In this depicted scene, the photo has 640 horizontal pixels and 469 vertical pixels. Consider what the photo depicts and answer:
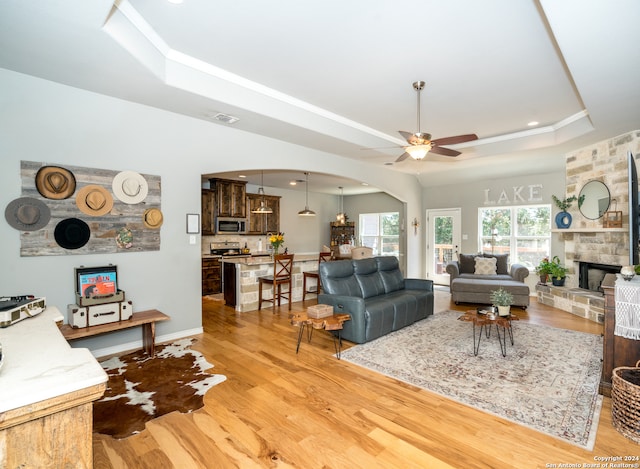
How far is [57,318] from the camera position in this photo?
6.29 feet

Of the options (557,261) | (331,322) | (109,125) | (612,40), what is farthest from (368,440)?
(557,261)

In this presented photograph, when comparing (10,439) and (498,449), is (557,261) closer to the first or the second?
(498,449)

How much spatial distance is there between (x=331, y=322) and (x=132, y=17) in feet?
11.1

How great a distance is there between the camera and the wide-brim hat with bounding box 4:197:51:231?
3107 millimetres

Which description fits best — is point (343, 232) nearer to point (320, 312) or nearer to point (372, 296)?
point (372, 296)

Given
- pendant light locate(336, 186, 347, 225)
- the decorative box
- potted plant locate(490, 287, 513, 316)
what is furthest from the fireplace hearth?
pendant light locate(336, 186, 347, 225)

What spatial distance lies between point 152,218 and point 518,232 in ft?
24.9

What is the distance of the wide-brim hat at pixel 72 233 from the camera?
132 inches

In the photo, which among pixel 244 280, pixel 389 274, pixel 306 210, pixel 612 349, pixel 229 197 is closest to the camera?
pixel 612 349

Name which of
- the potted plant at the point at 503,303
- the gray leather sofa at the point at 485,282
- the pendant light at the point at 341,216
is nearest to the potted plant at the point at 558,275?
the gray leather sofa at the point at 485,282

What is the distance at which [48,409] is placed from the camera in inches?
39.0

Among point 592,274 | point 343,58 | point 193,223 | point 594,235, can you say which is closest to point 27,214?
point 193,223

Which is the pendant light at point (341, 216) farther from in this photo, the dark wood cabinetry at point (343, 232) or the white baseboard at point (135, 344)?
the white baseboard at point (135, 344)

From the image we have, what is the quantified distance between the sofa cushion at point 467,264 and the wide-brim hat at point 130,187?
628 centimetres
